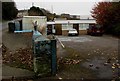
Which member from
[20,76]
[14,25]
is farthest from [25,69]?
[14,25]

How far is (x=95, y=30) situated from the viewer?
107 ft

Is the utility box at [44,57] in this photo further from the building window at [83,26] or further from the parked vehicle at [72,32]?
the building window at [83,26]

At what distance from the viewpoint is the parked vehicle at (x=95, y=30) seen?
1267 inches

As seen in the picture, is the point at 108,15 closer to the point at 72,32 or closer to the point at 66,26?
the point at 72,32

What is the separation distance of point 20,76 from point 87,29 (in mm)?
24433

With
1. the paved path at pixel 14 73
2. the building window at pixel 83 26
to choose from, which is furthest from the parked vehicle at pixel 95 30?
the paved path at pixel 14 73

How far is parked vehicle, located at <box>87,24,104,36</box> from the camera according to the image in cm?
3219

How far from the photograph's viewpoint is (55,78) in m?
11.2

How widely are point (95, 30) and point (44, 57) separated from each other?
71.6ft

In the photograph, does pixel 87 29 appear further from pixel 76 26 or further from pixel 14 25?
pixel 14 25

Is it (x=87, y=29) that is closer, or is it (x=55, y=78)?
(x=55, y=78)

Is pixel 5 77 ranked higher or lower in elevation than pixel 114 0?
lower

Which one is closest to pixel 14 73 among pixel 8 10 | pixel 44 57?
pixel 44 57

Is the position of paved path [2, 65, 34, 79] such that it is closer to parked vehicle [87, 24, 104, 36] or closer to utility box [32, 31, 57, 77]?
utility box [32, 31, 57, 77]
